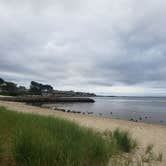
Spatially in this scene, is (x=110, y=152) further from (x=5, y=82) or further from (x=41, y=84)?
(x=41, y=84)

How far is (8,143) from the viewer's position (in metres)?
4.70

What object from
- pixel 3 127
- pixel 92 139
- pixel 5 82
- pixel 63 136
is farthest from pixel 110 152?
pixel 5 82

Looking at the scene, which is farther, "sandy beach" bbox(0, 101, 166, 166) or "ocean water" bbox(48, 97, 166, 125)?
"ocean water" bbox(48, 97, 166, 125)

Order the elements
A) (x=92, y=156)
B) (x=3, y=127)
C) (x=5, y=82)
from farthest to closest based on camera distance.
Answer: (x=5, y=82) < (x=3, y=127) < (x=92, y=156)

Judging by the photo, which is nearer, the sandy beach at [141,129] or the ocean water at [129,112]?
the sandy beach at [141,129]

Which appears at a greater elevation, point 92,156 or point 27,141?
point 27,141

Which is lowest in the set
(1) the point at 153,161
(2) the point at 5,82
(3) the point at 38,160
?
(1) the point at 153,161

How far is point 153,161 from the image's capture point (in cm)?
591

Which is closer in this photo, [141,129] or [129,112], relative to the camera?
[141,129]

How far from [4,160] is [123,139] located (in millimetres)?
3833

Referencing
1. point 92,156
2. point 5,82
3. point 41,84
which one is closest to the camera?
point 92,156

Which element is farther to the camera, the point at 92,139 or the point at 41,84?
the point at 41,84

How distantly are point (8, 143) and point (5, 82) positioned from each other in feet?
312

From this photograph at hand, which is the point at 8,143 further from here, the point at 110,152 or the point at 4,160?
the point at 110,152
